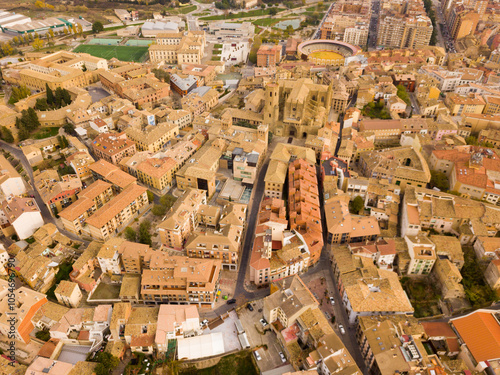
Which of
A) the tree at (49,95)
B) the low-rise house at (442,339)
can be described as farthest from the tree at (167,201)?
the tree at (49,95)

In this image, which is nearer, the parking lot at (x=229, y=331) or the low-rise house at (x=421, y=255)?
the parking lot at (x=229, y=331)

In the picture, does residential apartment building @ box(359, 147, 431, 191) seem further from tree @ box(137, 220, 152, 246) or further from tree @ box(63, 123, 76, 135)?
tree @ box(63, 123, 76, 135)

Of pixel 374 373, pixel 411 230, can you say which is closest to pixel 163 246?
pixel 374 373

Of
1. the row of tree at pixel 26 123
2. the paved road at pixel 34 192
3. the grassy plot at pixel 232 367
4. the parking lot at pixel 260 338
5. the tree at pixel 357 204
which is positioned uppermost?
the row of tree at pixel 26 123

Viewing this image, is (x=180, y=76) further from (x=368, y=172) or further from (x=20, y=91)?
(x=368, y=172)

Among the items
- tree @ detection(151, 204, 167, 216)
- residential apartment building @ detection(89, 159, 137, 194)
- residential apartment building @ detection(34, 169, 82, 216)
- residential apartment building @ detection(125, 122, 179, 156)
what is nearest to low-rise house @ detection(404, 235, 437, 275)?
tree @ detection(151, 204, 167, 216)

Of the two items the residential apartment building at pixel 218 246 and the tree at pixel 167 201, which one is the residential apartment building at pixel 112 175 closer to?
the tree at pixel 167 201
